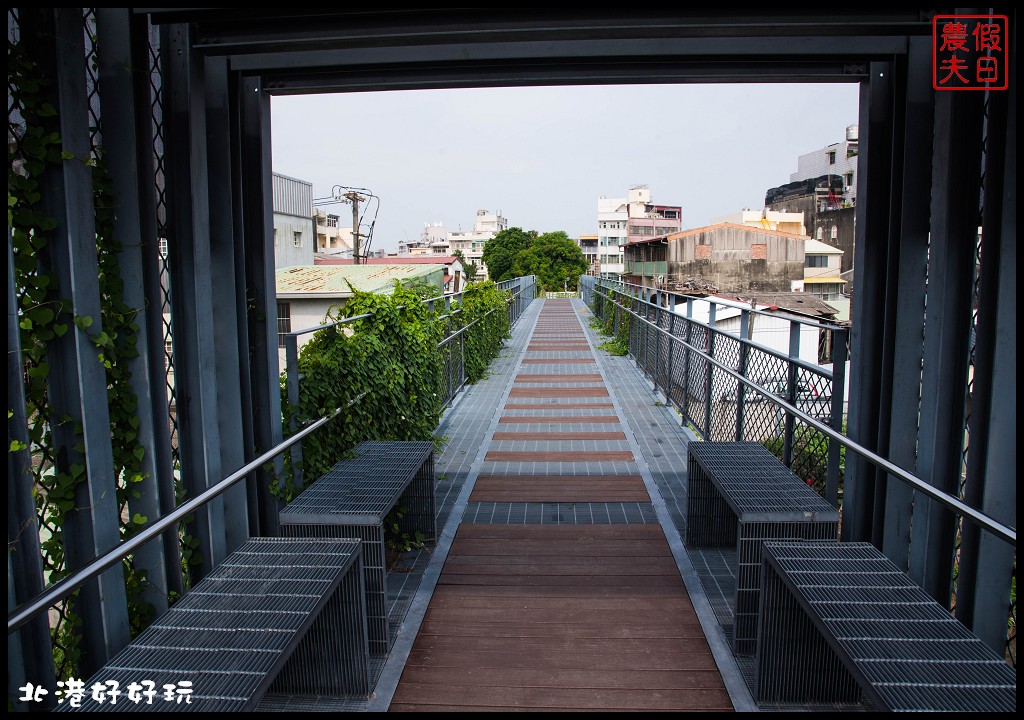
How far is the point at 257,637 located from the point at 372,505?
1087 millimetres

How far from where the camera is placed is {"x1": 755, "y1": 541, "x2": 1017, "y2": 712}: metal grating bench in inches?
74.4

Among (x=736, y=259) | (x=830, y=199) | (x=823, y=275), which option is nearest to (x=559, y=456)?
(x=736, y=259)

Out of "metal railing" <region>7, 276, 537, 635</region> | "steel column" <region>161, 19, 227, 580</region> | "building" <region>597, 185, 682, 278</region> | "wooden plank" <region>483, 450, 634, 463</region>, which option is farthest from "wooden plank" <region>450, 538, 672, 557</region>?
"building" <region>597, 185, 682, 278</region>

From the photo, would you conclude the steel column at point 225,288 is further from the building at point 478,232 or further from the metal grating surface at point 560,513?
the building at point 478,232

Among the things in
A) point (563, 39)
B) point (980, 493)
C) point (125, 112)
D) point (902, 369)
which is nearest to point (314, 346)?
point (125, 112)

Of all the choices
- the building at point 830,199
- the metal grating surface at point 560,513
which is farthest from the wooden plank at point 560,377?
the building at point 830,199

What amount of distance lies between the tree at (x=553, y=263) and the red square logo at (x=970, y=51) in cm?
6233

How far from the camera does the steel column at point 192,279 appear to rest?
2.89 m

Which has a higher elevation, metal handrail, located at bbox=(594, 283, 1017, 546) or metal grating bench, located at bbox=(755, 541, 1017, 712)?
metal handrail, located at bbox=(594, 283, 1017, 546)

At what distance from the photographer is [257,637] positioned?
7.07 feet

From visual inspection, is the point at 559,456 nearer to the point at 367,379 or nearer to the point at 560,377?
the point at 367,379

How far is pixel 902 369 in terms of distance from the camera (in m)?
3.13

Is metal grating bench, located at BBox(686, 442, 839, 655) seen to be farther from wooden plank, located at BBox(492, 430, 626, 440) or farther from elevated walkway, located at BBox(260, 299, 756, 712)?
wooden plank, located at BBox(492, 430, 626, 440)

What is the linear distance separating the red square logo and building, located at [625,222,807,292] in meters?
43.7
